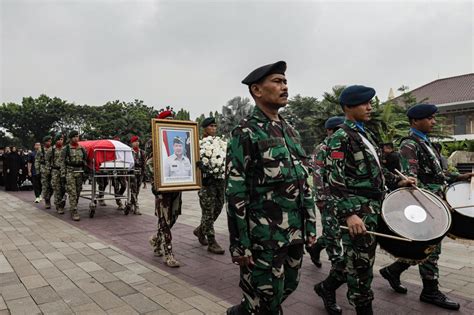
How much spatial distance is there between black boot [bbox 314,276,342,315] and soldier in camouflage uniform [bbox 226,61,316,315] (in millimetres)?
1105

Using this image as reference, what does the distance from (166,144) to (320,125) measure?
711 inches

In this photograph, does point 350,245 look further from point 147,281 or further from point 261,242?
point 147,281

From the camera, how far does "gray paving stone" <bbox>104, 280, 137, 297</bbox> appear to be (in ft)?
12.7

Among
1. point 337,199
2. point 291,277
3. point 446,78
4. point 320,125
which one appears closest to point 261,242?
point 291,277

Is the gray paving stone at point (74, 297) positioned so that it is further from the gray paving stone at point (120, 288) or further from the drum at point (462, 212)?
the drum at point (462, 212)

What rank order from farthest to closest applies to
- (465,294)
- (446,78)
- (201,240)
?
(446,78), (201,240), (465,294)

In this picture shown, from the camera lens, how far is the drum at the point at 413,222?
8.93 ft

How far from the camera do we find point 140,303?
3602 mm

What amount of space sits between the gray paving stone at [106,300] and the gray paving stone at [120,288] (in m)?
0.08

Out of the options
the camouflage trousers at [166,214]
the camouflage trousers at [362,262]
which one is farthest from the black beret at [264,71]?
the camouflage trousers at [166,214]

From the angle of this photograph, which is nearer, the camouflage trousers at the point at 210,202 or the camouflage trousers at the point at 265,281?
the camouflage trousers at the point at 265,281

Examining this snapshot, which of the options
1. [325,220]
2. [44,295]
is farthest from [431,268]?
[44,295]

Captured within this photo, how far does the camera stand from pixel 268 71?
2488mm

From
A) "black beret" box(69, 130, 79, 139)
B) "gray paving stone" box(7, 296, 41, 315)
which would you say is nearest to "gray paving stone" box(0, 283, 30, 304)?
"gray paving stone" box(7, 296, 41, 315)
